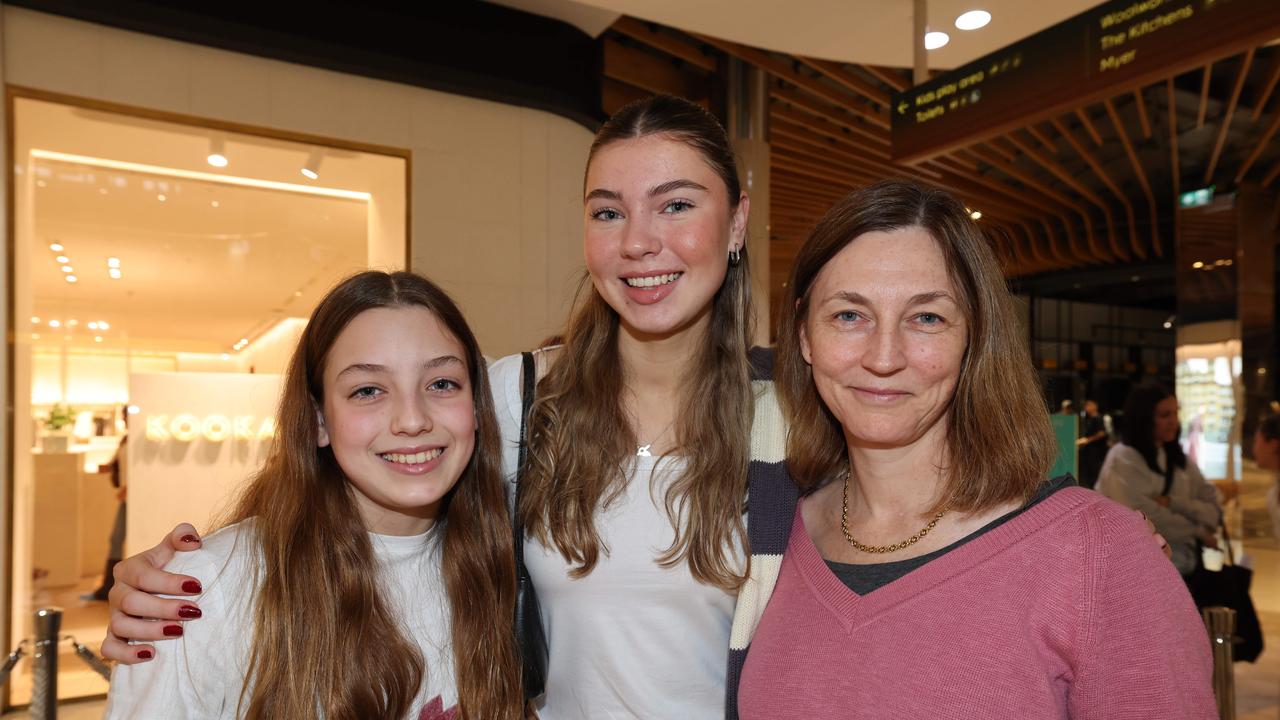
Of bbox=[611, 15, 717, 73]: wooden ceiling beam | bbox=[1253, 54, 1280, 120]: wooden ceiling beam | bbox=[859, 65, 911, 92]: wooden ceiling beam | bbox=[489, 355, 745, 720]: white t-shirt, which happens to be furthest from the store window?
bbox=[1253, 54, 1280, 120]: wooden ceiling beam

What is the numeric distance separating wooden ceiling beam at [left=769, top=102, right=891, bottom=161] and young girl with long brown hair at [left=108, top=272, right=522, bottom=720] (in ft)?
21.5

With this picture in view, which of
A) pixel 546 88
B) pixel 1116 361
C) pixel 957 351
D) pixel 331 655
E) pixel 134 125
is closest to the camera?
pixel 957 351

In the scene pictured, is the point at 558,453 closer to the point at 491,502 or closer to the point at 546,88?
the point at 491,502

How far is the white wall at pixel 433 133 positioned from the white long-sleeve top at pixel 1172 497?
12.1ft

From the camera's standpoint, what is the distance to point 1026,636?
134 cm

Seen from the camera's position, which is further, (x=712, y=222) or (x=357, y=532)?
(x=712, y=222)

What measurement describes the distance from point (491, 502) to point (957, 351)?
1.04m

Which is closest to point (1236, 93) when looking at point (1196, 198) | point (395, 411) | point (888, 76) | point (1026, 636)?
point (1196, 198)

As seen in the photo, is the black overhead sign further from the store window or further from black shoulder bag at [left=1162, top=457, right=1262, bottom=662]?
the store window

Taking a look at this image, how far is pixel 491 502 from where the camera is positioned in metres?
1.93

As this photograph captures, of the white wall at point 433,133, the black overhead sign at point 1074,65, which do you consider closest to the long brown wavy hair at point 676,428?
the black overhead sign at point 1074,65

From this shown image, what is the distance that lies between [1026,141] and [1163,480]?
149 inches

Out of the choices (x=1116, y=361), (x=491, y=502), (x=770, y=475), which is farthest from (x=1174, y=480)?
(x=1116, y=361)

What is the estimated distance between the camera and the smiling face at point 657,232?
1882 mm
